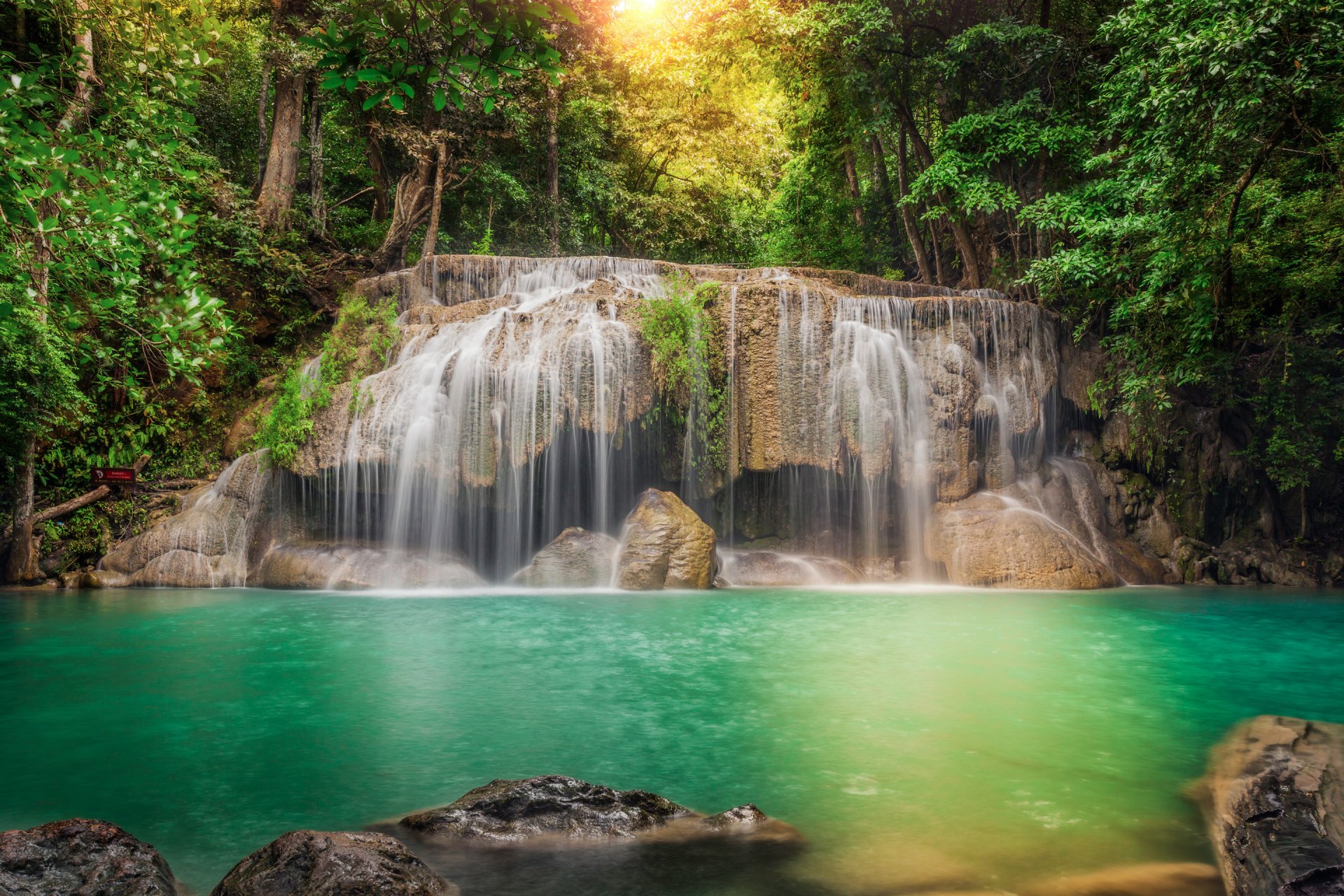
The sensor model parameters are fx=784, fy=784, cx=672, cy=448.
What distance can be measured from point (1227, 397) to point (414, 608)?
14453 millimetres

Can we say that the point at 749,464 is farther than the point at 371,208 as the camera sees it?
No

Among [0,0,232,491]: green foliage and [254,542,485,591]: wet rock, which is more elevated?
[0,0,232,491]: green foliage

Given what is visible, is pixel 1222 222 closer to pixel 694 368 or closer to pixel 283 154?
pixel 694 368

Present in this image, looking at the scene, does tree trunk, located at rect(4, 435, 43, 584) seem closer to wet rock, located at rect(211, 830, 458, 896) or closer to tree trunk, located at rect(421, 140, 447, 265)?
tree trunk, located at rect(421, 140, 447, 265)

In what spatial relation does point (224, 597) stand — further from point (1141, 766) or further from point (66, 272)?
point (1141, 766)

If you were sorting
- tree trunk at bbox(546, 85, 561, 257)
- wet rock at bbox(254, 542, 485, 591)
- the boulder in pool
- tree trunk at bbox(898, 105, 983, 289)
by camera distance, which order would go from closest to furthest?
the boulder in pool, wet rock at bbox(254, 542, 485, 591), tree trunk at bbox(898, 105, 983, 289), tree trunk at bbox(546, 85, 561, 257)

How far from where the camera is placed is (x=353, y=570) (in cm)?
1233

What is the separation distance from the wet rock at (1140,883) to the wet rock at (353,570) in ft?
35.1

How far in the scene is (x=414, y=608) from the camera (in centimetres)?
1031

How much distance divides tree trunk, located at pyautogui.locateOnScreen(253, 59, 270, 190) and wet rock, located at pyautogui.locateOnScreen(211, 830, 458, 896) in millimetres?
20300

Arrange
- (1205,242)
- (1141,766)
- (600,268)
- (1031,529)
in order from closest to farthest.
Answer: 1. (1141,766)
2. (1205,242)
3. (1031,529)
4. (600,268)

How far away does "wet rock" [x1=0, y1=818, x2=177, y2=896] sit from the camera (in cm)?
261

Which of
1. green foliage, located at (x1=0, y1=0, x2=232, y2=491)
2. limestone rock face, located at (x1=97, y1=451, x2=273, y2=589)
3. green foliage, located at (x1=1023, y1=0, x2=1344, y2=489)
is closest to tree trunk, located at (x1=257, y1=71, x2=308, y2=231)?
limestone rock face, located at (x1=97, y1=451, x2=273, y2=589)

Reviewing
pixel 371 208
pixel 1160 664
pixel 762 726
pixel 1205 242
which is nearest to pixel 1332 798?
pixel 762 726
